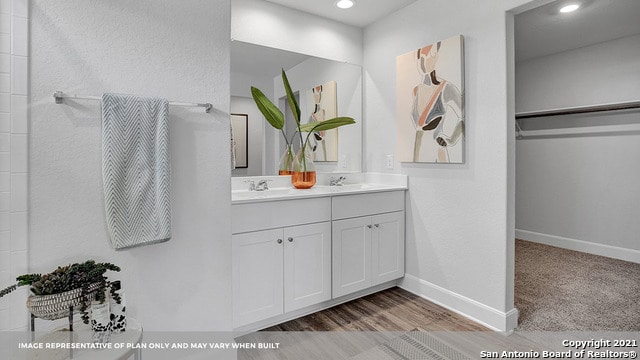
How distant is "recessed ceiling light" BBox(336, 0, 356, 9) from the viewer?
99.4 inches

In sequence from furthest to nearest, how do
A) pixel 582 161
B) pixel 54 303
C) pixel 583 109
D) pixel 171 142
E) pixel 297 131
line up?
pixel 582 161, pixel 583 109, pixel 297 131, pixel 171 142, pixel 54 303

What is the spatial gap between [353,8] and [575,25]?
2.08m

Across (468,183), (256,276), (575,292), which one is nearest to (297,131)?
(256,276)

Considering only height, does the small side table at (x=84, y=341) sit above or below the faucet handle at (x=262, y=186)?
below

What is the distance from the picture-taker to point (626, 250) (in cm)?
339

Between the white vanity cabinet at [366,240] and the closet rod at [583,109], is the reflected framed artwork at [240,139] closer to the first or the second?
the white vanity cabinet at [366,240]

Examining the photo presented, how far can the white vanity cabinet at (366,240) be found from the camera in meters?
2.31

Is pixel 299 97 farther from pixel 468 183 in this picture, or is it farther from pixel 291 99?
pixel 468 183

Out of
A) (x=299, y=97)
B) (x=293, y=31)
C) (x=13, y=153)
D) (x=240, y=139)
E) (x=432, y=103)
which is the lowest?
(x=13, y=153)

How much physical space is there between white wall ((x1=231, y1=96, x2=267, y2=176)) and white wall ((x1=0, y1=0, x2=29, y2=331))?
1.31 meters

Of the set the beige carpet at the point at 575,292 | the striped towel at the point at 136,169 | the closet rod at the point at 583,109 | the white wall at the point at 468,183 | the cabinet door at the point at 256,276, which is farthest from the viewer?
the closet rod at the point at 583,109

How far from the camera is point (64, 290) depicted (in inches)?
42.6

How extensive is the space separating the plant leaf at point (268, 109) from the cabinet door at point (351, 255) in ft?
2.97

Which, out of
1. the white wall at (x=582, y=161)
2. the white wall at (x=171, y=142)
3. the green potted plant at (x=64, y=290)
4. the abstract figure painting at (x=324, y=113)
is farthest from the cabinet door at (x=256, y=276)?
the white wall at (x=582, y=161)
